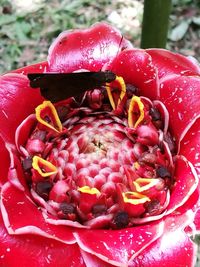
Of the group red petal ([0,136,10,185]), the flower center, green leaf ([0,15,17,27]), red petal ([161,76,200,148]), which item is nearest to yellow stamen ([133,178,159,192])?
the flower center

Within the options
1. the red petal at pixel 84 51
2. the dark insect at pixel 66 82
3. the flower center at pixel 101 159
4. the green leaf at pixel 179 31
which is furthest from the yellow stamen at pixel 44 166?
the green leaf at pixel 179 31

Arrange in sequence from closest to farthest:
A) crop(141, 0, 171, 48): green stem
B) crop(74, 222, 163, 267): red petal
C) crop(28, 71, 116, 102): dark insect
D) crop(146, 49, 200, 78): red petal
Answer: crop(74, 222, 163, 267): red petal, crop(28, 71, 116, 102): dark insect, crop(146, 49, 200, 78): red petal, crop(141, 0, 171, 48): green stem

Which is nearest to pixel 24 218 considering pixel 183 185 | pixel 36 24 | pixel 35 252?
pixel 35 252

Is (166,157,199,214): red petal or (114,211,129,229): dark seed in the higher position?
(166,157,199,214): red petal

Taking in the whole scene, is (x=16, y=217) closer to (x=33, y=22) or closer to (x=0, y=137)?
(x=0, y=137)

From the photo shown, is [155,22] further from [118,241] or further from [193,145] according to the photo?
[118,241]

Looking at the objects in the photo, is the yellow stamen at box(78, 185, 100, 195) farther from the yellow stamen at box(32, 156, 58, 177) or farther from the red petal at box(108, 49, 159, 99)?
the red petal at box(108, 49, 159, 99)
